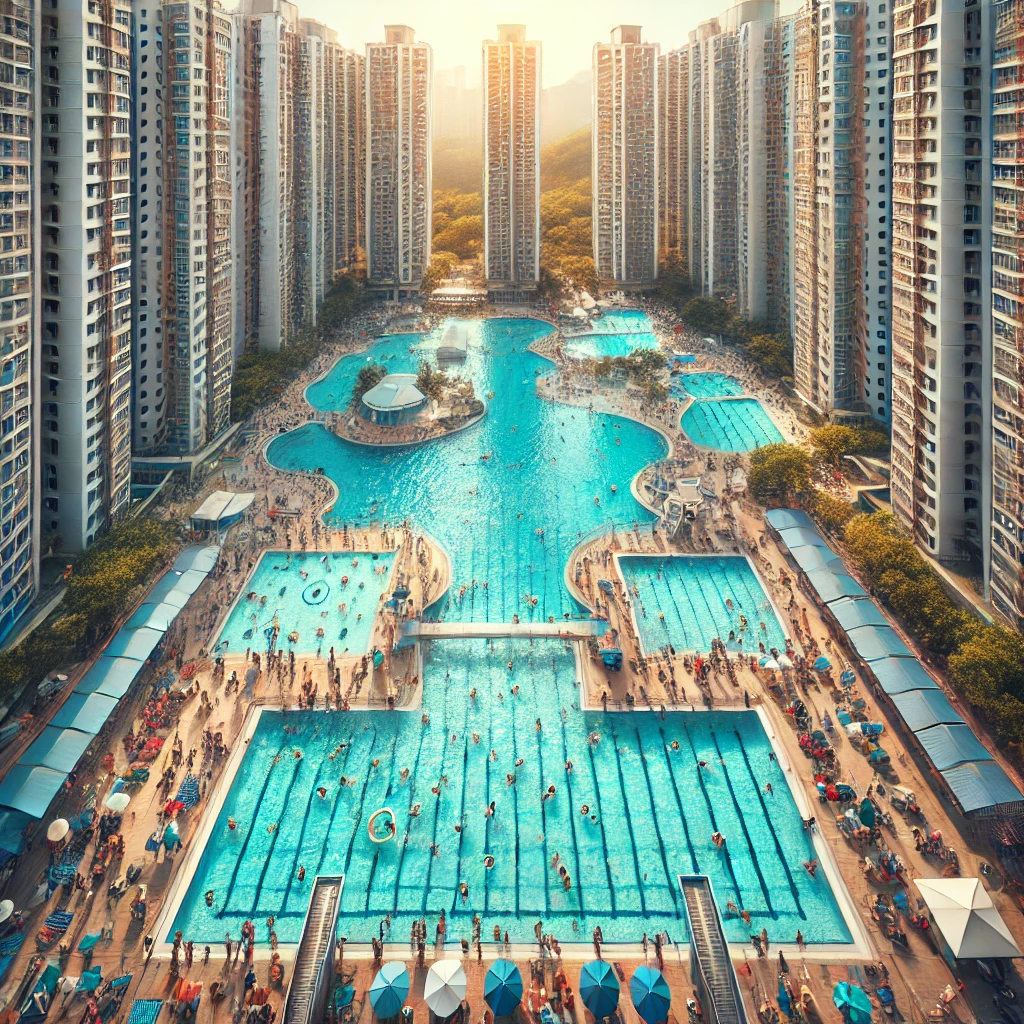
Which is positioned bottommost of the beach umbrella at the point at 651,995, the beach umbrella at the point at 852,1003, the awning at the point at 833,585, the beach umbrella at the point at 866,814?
the beach umbrella at the point at 852,1003

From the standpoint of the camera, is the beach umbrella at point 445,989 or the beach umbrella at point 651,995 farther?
the beach umbrella at point 445,989

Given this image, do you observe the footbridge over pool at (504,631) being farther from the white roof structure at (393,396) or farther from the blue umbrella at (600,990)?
the white roof structure at (393,396)

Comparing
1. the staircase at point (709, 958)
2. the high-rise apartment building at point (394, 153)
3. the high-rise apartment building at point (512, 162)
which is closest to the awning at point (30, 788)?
the staircase at point (709, 958)

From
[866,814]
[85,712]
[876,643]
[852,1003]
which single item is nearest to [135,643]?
[85,712]

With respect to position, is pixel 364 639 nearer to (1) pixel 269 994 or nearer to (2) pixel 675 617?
(2) pixel 675 617

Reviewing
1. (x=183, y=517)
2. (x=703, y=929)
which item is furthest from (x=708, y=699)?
(x=183, y=517)

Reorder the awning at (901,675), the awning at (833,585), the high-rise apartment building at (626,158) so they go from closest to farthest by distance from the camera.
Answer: the awning at (901,675) < the awning at (833,585) < the high-rise apartment building at (626,158)
